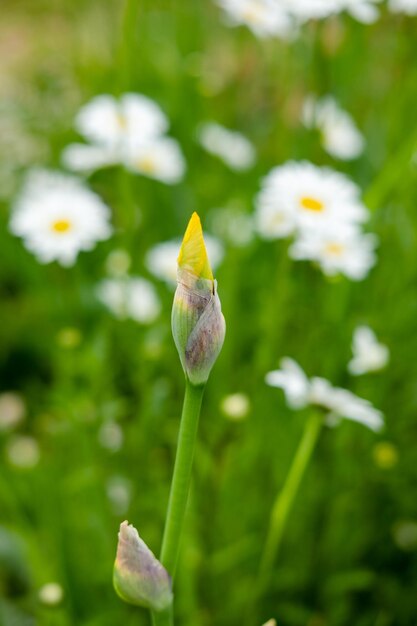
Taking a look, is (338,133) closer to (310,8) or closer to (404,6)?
(404,6)

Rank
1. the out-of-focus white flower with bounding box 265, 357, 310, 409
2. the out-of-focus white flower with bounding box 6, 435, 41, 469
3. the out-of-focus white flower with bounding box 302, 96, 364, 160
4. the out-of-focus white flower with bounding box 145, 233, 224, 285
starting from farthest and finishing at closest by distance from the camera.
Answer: the out-of-focus white flower with bounding box 302, 96, 364, 160 → the out-of-focus white flower with bounding box 145, 233, 224, 285 → the out-of-focus white flower with bounding box 6, 435, 41, 469 → the out-of-focus white flower with bounding box 265, 357, 310, 409

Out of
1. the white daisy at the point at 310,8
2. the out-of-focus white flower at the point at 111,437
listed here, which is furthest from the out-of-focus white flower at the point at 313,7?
the out-of-focus white flower at the point at 111,437

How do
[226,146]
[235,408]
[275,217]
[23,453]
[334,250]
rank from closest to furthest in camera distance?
[235,408] < [334,250] < [275,217] < [23,453] < [226,146]

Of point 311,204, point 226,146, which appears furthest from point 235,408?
point 226,146

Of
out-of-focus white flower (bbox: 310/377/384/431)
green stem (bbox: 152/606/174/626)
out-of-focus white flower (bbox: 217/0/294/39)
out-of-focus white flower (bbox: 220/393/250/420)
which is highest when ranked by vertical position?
out-of-focus white flower (bbox: 217/0/294/39)

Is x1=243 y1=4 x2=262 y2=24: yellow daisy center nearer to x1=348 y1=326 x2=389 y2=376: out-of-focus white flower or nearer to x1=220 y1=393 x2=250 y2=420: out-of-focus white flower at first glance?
x1=348 y1=326 x2=389 y2=376: out-of-focus white flower

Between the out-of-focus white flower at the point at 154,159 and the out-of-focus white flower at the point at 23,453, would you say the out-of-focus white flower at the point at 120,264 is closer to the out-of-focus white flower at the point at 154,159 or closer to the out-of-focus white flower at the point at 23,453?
the out-of-focus white flower at the point at 154,159

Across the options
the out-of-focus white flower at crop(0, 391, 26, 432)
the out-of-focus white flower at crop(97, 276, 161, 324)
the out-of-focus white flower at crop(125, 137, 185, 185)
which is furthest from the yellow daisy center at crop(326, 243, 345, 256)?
the out-of-focus white flower at crop(0, 391, 26, 432)
